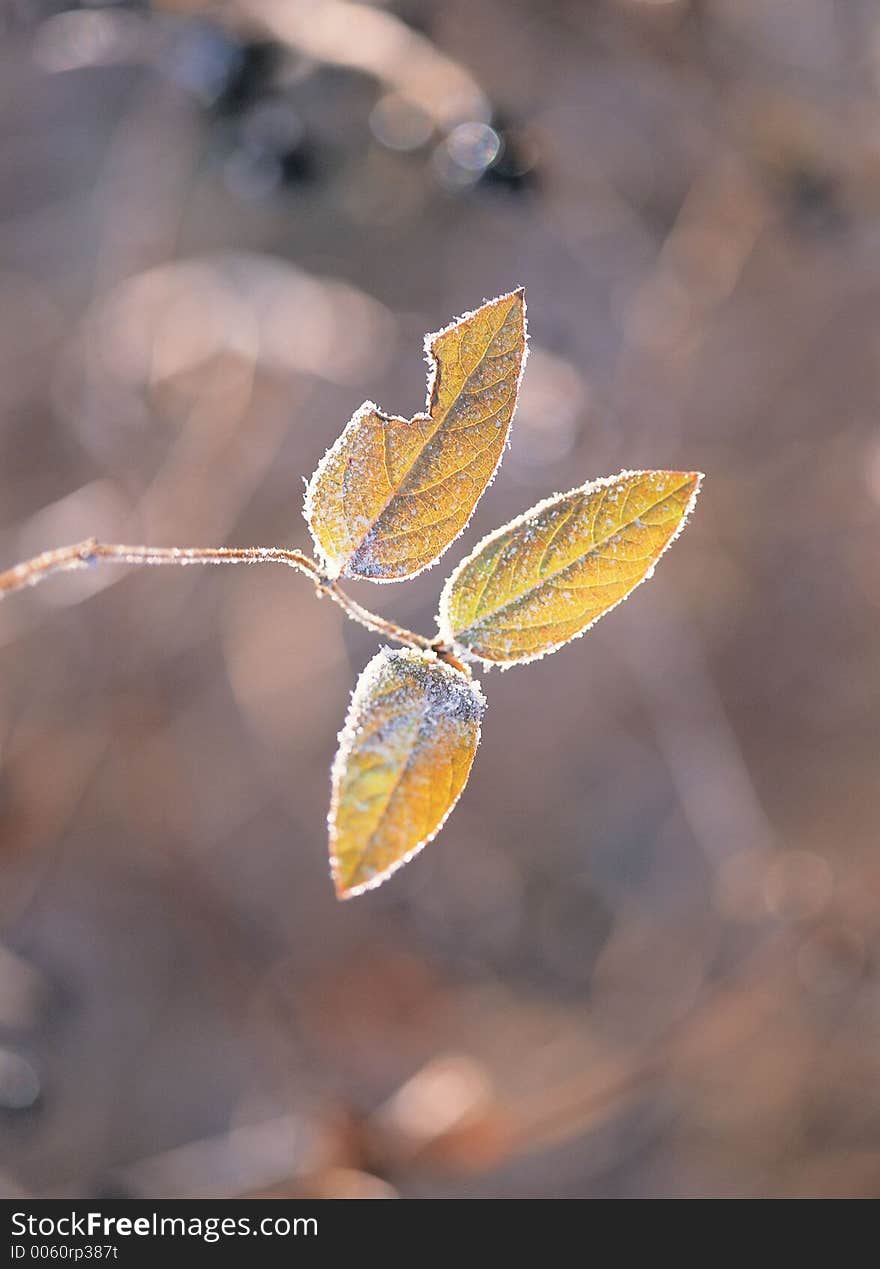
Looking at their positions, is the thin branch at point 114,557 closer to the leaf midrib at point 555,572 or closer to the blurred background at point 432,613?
the leaf midrib at point 555,572

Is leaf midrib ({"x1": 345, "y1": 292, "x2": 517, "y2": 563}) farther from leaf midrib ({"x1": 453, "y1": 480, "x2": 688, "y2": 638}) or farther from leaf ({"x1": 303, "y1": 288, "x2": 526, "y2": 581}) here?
leaf midrib ({"x1": 453, "y1": 480, "x2": 688, "y2": 638})

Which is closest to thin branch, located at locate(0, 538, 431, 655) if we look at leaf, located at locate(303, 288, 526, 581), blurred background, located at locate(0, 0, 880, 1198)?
leaf, located at locate(303, 288, 526, 581)

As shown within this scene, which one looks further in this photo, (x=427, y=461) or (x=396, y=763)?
(x=427, y=461)

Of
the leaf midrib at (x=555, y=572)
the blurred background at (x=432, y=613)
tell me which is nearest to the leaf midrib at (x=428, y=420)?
the leaf midrib at (x=555, y=572)

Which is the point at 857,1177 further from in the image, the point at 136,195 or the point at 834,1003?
the point at 136,195

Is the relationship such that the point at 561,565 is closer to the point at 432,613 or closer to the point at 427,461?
the point at 427,461

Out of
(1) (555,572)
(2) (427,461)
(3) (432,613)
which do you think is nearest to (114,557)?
(2) (427,461)

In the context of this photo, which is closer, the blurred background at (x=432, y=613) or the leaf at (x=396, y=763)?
the leaf at (x=396, y=763)
